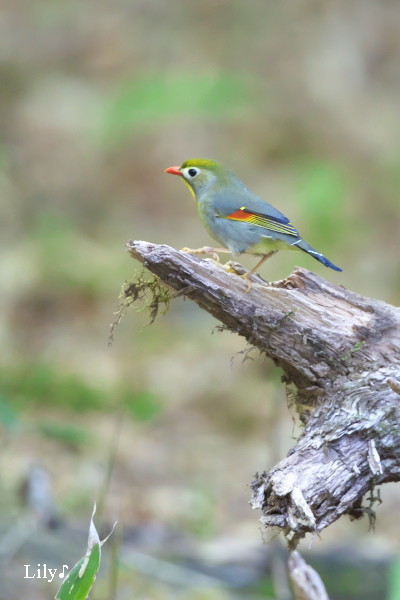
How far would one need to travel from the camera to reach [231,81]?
870 cm

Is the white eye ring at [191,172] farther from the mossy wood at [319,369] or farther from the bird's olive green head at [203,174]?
the mossy wood at [319,369]

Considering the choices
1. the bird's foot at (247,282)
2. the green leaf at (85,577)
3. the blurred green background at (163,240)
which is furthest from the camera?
the blurred green background at (163,240)

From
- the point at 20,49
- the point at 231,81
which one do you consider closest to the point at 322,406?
the point at 231,81

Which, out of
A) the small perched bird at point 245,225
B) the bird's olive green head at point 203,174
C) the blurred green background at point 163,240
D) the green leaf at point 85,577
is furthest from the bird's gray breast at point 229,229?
the green leaf at point 85,577

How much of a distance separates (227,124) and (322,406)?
7.25 m

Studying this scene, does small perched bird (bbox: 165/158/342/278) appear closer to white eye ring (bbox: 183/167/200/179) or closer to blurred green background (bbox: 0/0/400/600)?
white eye ring (bbox: 183/167/200/179)

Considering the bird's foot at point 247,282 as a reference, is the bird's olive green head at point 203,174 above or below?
above

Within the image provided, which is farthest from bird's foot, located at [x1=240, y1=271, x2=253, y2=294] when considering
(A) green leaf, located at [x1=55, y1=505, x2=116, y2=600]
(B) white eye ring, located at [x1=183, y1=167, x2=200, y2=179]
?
(A) green leaf, located at [x1=55, y1=505, x2=116, y2=600]

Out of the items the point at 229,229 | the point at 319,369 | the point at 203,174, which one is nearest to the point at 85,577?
the point at 319,369

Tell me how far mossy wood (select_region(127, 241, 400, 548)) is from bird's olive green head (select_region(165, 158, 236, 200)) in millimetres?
590

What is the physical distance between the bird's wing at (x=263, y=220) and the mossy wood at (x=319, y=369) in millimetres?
212

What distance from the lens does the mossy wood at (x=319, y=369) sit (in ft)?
8.04

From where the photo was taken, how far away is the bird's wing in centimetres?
315

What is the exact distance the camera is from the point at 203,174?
342cm
